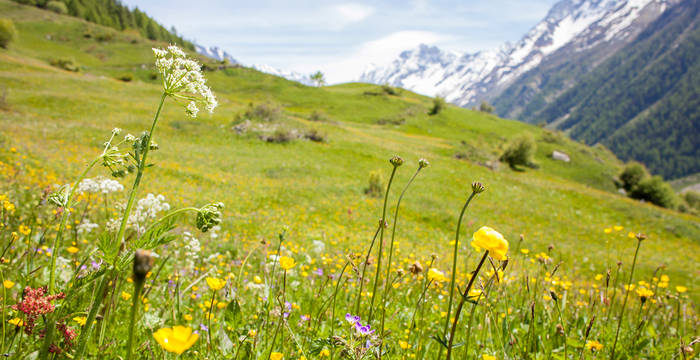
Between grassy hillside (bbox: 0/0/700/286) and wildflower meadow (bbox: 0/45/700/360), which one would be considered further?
grassy hillside (bbox: 0/0/700/286)

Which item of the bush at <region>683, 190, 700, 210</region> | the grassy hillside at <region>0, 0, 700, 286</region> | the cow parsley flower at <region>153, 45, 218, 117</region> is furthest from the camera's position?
the bush at <region>683, 190, 700, 210</region>

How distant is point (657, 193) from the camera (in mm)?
44000

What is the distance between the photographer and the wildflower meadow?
147 centimetres

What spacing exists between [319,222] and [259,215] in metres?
2.10

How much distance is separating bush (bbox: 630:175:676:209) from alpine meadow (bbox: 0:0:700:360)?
344mm

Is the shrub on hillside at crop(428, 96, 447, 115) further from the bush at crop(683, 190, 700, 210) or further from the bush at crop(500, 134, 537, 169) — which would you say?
the bush at crop(683, 190, 700, 210)

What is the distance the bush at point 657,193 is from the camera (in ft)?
143

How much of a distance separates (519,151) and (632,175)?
23.1 metres

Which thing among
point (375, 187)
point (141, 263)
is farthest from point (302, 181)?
point (141, 263)

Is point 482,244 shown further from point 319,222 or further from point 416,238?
point 416,238

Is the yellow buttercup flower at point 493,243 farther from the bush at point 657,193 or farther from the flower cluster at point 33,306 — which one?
the bush at point 657,193

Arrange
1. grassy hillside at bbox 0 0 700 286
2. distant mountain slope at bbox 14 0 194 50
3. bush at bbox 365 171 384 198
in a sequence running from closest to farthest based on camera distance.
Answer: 1. grassy hillside at bbox 0 0 700 286
2. bush at bbox 365 171 384 198
3. distant mountain slope at bbox 14 0 194 50

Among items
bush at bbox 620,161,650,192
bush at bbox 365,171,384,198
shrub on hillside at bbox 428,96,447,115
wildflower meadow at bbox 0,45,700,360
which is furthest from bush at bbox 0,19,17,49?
bush at bbox 620,161,650,192

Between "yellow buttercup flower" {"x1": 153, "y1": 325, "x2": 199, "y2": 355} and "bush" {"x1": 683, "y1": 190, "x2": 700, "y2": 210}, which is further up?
"yellow buttercup flower" {"x1": 153, "y1": 325, "x2": 199, "y2": 355}
